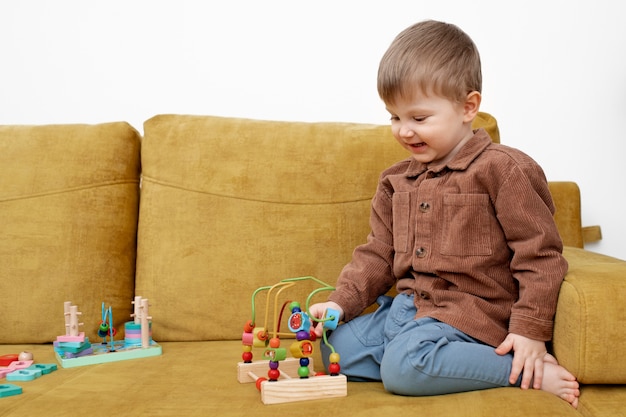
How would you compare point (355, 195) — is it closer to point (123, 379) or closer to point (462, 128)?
point (462, 128)

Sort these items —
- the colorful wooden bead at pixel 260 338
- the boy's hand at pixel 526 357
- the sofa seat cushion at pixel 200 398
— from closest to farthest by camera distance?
the sofa seat cushion at pixel 200 398
the boy's hand at pixel 526 357
the colorful wooden bead at pixel 260 338

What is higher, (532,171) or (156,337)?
(532,171)

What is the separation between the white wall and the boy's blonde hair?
2.50 ft

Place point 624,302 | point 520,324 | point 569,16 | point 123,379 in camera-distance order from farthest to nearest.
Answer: point 569,16 < point 123,379 < point 520,324 < point 624,302

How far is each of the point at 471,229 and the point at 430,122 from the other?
8.7 inches

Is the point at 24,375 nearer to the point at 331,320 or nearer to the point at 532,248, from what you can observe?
the point at 331,320

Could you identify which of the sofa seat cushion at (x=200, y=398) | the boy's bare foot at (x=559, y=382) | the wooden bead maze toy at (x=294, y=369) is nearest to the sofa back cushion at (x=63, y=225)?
the sofa seat cushion at (x=200, y=398)

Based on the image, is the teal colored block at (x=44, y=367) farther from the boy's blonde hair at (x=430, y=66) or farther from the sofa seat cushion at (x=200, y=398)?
the boy's blonde hair at (x=430, y=66)

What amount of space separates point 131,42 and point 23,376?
1189 millimetres

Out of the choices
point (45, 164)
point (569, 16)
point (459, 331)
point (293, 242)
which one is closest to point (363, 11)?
point (569, 16)

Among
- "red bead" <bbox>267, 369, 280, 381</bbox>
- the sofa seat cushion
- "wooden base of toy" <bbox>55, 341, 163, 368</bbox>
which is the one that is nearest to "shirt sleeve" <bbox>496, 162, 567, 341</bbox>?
the sofa seat cushion

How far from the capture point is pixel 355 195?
1759 millimetres

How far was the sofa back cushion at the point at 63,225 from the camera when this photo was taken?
5.72 ft

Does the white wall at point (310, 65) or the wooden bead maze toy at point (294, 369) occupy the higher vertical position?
the white wall at point (310, 65)
